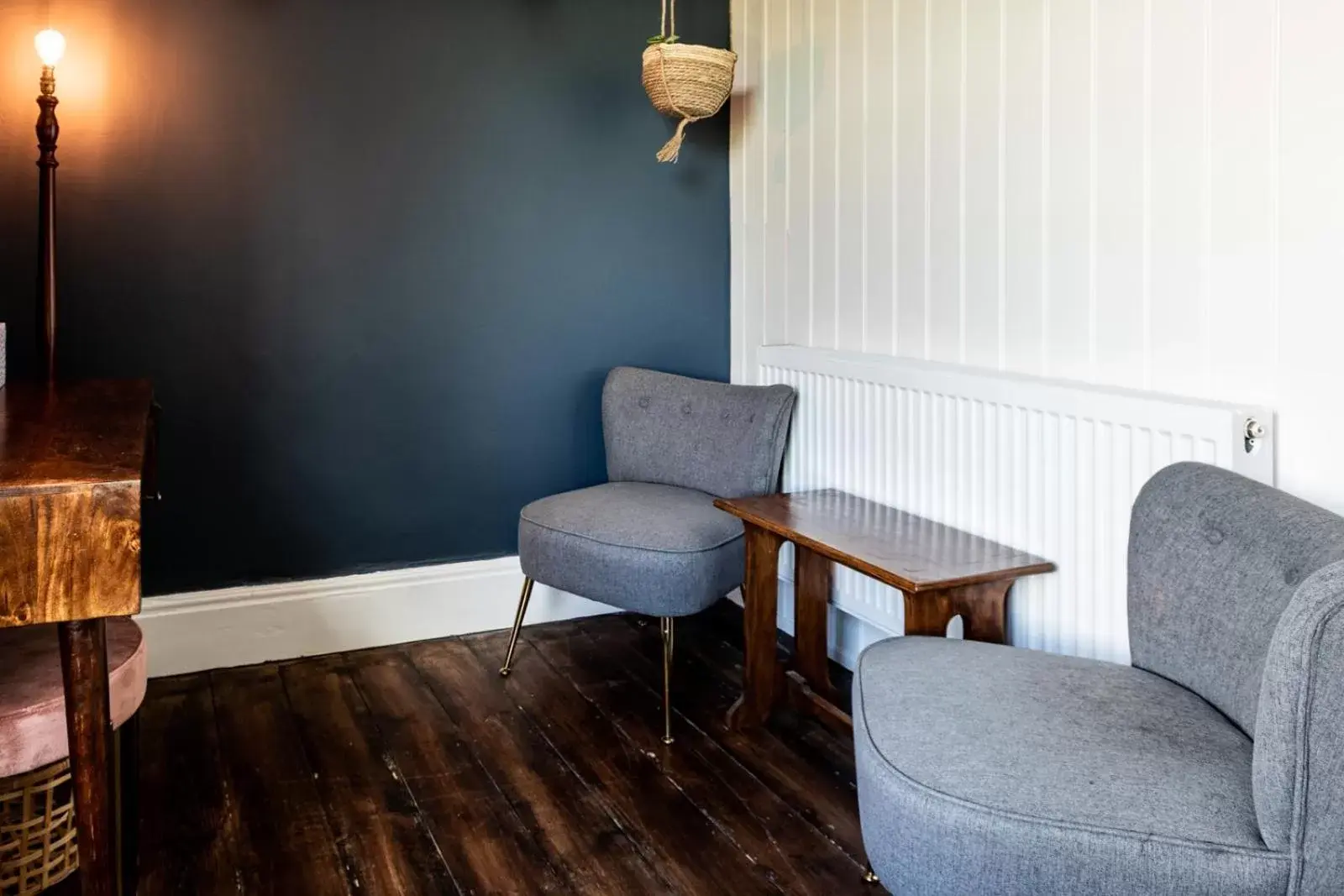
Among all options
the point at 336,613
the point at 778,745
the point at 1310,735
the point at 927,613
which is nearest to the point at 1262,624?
the point at 1310,735

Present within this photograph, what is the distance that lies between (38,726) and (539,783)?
106 cm

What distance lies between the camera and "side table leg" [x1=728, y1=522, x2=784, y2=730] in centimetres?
252

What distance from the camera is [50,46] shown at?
2406 mm

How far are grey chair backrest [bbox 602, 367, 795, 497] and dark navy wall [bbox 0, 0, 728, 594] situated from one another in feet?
0.62

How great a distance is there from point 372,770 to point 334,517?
93cm

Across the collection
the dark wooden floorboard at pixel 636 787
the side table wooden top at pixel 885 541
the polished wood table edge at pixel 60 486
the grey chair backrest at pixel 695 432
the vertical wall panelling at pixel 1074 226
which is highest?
the vertical wall panelling at pixel 1074 226

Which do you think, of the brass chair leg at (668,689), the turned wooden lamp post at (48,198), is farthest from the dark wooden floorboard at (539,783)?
the turned wooden lamp post at (48,198)

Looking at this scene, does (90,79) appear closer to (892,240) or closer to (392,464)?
(392,464)

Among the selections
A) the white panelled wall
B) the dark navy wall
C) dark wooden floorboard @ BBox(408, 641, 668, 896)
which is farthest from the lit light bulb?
the white panelled wall

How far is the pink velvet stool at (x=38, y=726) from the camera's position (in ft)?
4.72

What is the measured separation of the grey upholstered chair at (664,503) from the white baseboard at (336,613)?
13.1 inches

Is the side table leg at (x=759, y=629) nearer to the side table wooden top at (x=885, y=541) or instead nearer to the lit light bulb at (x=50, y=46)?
the side table wooden top at (x=885, y=541)

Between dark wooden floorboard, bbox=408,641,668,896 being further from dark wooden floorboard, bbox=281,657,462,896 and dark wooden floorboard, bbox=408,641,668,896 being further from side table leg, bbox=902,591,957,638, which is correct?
side table leg, bbox=902,591,957,638

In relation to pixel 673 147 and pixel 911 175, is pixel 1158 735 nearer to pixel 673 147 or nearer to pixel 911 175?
pixel 911 175
